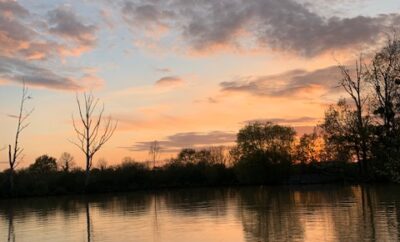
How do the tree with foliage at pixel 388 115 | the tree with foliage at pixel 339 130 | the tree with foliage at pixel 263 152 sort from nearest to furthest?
the tree with foliage at pixel 388 115, the tree with foliage at pixel 339 130, the tree with foliage at pixel 263 152

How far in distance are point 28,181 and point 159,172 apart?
19445 mm

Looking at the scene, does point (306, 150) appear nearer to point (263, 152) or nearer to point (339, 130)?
point (263, 152)

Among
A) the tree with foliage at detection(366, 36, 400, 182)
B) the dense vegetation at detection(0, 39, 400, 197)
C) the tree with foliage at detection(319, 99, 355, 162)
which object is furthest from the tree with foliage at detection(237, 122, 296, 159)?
the tree with foliage at detection(366, 36, 400, 182)

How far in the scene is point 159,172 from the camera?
2704 inches

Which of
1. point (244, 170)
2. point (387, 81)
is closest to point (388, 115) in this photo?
point (387, 81)

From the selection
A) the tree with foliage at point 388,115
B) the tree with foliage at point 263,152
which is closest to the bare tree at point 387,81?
the tree with foliage at point 388,115

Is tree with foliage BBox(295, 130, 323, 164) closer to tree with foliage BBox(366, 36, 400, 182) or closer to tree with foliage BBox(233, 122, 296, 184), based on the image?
tree with foliage BBox(233, 122, 296, 184)

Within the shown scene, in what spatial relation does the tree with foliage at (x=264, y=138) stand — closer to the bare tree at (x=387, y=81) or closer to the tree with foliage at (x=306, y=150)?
the tree with foliage at (x=306, y=150)

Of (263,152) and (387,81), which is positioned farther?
(263,152)

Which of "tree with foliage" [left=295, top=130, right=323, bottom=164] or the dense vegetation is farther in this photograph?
"tree with foliage" [left=295, top=130, right=323, bottom=164]

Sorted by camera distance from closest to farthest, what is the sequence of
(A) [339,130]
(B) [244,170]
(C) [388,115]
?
1. (C) [388,115]
2. (A) [339,130]
3. (B) [244,170]

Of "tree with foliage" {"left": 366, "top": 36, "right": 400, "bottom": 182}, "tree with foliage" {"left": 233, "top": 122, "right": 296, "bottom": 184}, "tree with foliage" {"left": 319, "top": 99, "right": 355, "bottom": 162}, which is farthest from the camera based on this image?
"tree with foliage" {"left": 233, "top": 122, "right": 296, "bottom": 184}

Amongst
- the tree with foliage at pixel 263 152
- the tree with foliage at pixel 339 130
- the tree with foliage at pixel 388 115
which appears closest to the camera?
the tree with foliage at pixel 388 115

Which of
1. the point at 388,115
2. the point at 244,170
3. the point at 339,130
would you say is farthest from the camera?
the point at 244,170
